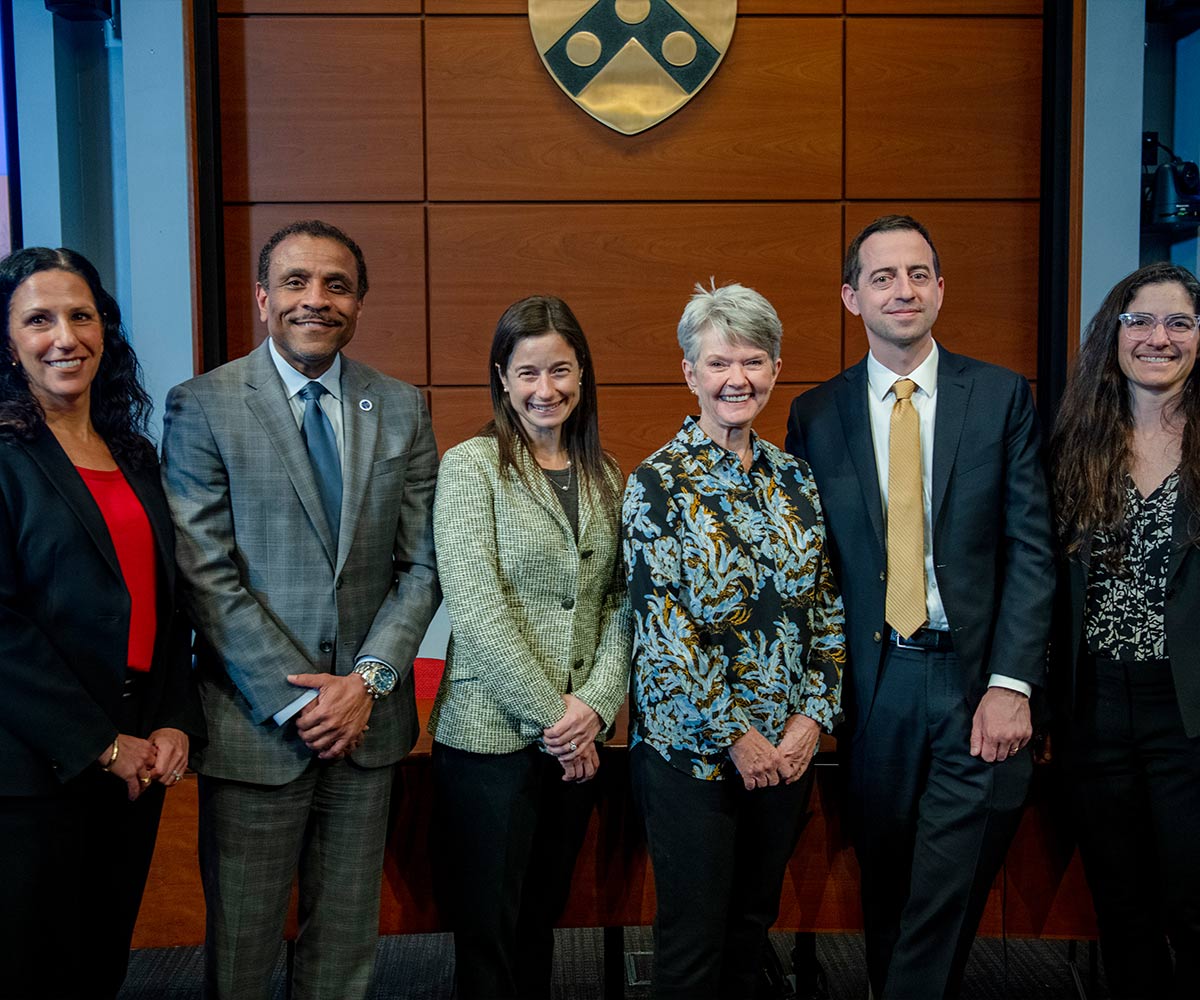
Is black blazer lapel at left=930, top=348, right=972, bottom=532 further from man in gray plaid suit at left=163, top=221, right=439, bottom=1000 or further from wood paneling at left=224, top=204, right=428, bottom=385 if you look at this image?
wood paneling at left=224, top=204, right=428, bottom=385

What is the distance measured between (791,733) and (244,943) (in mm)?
1060

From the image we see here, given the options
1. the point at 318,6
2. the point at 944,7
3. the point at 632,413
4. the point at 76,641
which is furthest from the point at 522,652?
the point at 944,7

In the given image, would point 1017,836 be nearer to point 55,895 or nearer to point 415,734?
point 415,734

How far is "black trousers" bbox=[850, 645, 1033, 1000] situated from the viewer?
1.94 m

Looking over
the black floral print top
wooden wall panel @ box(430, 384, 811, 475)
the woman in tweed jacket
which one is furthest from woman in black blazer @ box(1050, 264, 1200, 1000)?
wooden wall panel @ box(430, 384, 811, 475)

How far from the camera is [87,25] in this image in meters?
3.92

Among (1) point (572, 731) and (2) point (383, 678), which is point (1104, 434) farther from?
(2) point (383, 678)

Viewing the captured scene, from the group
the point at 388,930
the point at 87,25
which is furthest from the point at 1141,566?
the point at 87,25

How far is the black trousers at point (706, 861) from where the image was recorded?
5.89ft

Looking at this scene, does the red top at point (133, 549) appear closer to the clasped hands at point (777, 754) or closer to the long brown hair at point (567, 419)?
the long brown hair at point (567, 419)

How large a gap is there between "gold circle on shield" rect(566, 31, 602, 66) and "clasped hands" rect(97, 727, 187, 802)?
3003 mm

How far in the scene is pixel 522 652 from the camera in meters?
1.83

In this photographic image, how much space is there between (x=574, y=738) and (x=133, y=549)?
852 millimetres

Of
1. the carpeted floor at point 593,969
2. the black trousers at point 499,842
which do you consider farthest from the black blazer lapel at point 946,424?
the carpeted floor at point 593,969
